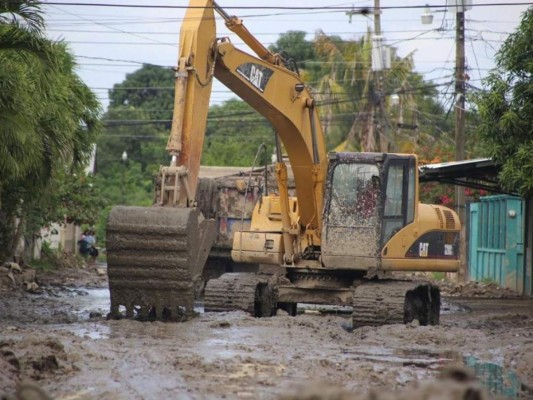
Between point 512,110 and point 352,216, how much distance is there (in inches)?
283

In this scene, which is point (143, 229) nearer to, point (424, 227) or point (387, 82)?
point (424, 227)

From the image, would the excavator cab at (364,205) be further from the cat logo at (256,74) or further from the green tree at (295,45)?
the green tree at (295,45)

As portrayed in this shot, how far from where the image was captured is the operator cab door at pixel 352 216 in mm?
18406

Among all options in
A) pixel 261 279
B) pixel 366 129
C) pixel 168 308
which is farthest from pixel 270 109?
pixel 366 129

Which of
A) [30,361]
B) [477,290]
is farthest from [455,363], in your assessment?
[477,290]

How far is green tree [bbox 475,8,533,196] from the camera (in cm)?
2389

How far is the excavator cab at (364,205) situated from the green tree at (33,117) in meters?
4.92

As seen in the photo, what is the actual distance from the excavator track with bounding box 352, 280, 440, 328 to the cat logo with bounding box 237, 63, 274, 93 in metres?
3.46

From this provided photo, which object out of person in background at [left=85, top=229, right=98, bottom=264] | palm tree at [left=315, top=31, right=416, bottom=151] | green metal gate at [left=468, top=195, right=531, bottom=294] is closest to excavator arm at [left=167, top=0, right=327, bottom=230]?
green metal gate at [left=468, top=195, right=531, bottom=294]

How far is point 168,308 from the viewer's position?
16406 millimetres

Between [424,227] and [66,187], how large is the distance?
1980 cm

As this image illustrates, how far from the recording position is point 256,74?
18047 mm

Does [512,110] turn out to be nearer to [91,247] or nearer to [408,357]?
[408,357]

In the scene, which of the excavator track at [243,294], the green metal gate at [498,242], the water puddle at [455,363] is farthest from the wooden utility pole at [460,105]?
the water puddle at [455,363]
